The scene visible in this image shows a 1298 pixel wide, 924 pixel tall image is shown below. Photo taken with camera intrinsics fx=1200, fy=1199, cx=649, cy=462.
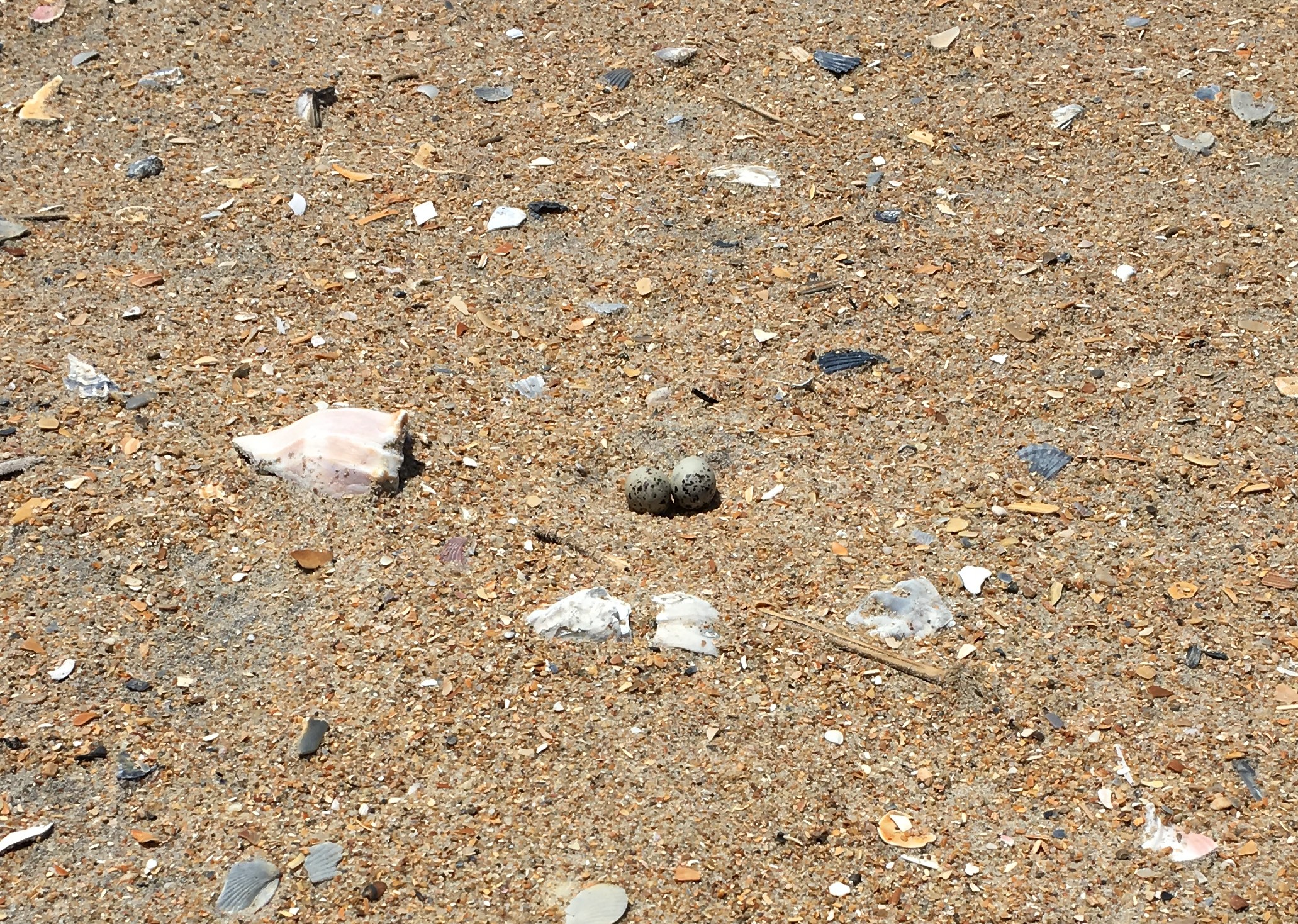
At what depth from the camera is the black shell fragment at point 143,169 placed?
12.6 ft

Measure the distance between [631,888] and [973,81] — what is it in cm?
313

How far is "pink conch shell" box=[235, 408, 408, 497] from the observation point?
9.35 feet

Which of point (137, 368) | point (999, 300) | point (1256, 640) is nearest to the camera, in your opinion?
point (1256, 640)

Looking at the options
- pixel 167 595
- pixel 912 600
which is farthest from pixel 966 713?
pixel 167 595

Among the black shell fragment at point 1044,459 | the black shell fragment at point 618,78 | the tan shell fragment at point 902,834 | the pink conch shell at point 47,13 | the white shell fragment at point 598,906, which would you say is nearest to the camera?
the white shell fragment at point 598,906

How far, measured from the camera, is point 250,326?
3326 mm

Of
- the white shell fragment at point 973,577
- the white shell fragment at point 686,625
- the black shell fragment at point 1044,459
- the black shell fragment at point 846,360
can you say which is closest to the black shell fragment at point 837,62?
the black shell fragment at point 846,360

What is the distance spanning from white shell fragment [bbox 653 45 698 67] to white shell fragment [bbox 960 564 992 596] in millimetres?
2352

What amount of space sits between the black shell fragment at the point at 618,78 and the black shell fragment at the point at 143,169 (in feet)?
4.97

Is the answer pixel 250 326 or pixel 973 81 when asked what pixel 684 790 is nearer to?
pixel 250 326

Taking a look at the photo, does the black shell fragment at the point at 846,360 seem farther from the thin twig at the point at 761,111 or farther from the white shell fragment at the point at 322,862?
the white shell fragment at the point at 322,862

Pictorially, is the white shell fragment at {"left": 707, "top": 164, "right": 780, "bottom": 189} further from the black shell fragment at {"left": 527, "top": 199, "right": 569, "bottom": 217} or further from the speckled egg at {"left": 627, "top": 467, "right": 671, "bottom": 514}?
the speckled egg at {"left": 627, "top": 467, "right": 671, "bottom": 514}

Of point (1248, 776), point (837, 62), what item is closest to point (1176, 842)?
point (1248, 776)

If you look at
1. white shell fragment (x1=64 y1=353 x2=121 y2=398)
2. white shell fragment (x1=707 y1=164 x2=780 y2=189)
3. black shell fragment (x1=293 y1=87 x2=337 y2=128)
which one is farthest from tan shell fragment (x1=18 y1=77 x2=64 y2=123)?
white shell fragment (x1=707 y1=164 x2=780 y2=189)
